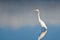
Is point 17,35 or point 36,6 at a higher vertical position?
point 36,6

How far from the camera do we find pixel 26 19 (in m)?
2.21

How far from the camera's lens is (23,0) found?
87.5 inches

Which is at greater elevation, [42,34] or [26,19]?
[26,19]

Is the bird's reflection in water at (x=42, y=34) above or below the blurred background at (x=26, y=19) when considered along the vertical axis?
below

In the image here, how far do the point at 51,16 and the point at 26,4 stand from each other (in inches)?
12.5

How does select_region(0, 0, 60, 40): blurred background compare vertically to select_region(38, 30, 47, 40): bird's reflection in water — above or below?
above

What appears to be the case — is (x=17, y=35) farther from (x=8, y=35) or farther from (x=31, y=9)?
(x=31, y=9)

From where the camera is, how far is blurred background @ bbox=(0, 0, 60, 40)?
2195mm

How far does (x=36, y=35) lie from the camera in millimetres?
2188

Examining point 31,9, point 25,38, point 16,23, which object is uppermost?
point 31,9

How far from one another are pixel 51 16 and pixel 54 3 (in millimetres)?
154

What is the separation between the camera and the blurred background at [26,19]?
2.20 meters

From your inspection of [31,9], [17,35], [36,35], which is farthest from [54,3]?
[17,35]

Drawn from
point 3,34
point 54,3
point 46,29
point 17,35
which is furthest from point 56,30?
point 3,34
